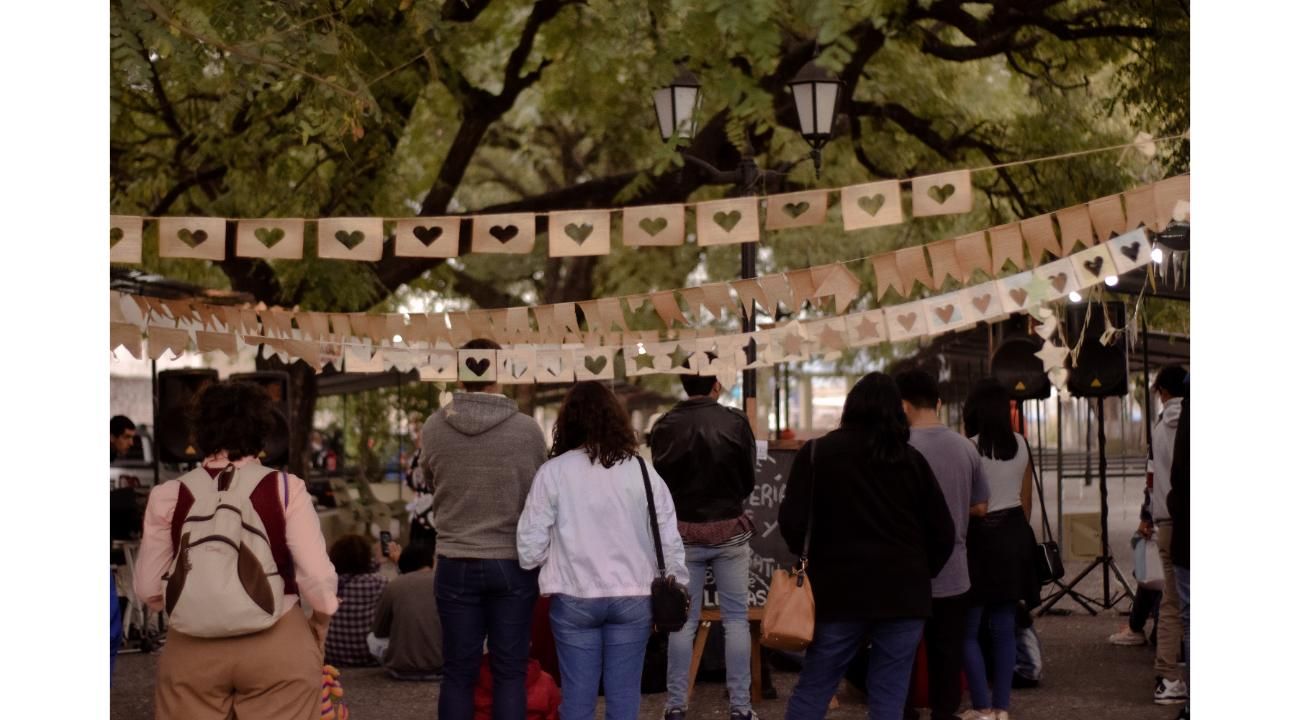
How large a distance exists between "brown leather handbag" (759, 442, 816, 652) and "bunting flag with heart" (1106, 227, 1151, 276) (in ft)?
5.82

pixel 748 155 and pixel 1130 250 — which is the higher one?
pixel 748 155

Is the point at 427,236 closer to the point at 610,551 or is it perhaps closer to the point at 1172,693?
the point at 610,551

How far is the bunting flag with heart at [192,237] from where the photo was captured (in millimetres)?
6641

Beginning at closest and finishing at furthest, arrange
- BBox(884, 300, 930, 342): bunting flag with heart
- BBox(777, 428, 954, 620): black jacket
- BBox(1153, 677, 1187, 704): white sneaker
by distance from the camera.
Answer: BBox(777, 428, 954, 620): black jacket → BBox(884, 300, 930, 342): bunting flag with heart → BBox(1153, 677, 1187, 704): white sneaker

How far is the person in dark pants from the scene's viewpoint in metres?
7.14

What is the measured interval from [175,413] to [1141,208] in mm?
9544

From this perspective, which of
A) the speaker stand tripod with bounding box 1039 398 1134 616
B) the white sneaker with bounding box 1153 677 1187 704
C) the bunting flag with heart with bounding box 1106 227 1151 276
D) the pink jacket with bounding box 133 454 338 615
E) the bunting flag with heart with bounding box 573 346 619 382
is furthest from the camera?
the speaker stand tripod with bounding box 1039 398 1134 616

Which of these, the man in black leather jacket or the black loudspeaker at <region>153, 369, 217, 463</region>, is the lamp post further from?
the black loudspeaker at <region>153, 369, 217, 463</region>

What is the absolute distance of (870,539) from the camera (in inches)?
240

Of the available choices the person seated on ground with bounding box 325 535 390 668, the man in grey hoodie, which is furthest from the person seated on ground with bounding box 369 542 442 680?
the man in grey hoodie

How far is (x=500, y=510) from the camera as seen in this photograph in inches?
263

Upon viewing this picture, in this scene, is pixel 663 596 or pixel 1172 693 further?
pixel 1172 693

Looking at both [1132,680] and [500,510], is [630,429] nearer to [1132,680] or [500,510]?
[500,510]

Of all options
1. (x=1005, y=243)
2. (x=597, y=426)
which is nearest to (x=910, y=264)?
(x=1005, y=243)
